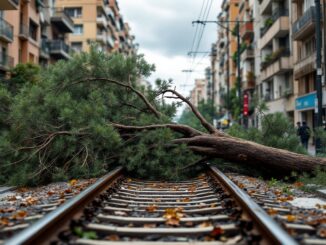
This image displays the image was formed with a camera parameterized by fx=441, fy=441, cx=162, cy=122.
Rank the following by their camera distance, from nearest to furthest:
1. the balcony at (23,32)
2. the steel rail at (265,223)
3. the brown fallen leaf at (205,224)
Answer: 1. the steel rail at (265,223)
2. the brown fallen leaf at (205,224)
3. the balcony at (23,32)

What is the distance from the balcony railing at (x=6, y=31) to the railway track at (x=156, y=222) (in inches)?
1158

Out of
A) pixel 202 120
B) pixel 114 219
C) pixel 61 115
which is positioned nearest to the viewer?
pixel 114 219

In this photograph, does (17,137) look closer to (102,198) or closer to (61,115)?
(61,115)

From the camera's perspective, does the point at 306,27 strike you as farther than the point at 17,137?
Yes

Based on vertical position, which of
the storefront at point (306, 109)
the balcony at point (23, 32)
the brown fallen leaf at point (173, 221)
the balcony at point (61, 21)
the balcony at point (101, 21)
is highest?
the balcony at point (101, 21)

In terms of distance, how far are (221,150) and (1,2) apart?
Result: 2564cm

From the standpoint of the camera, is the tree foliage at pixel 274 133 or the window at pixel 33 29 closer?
the tree foliage at pixel 274 133

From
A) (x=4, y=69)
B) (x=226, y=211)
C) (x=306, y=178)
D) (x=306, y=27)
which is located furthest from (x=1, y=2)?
(x=226, y=211)

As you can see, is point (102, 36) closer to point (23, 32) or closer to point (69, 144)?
point (23, 32)

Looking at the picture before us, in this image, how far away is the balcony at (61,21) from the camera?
48.9 meters

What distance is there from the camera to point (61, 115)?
9445 millimetres

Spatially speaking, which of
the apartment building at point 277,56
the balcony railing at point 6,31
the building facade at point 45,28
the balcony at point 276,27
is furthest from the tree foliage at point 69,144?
the balcony at point 276,27

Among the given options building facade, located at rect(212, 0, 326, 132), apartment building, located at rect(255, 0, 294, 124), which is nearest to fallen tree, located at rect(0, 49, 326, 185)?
building facade, located at rect(212, 0, 326, 132)

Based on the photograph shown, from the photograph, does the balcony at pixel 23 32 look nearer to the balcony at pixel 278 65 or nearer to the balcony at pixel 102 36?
the balcony at pixel 278 65
